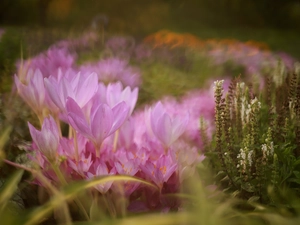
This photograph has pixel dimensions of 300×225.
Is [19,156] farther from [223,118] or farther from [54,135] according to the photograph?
[223,118]

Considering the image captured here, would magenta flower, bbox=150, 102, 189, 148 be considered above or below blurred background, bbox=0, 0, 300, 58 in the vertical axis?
below

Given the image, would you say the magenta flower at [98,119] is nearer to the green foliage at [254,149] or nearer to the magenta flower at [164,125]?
the magenta flower at [164,125]

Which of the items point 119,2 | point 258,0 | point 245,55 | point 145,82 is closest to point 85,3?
point 119,2

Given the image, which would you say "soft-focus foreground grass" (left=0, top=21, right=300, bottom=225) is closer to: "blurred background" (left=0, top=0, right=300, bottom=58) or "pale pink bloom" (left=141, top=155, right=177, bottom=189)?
"pale pink bloom" (left=141, top=155, right=177, bottom=189)

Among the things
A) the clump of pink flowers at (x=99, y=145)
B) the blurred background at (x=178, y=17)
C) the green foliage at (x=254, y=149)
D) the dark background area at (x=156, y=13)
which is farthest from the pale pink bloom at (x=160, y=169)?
the blurred background at (x=178, y=17)

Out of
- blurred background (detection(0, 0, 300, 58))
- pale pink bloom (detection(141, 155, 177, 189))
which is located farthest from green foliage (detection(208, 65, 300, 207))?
blurred background (detection(0, 0, 300, 58))

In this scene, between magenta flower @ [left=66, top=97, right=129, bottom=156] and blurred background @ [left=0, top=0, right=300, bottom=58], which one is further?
blurred background @ [left=0, top=0, right=300, bottom=58]
